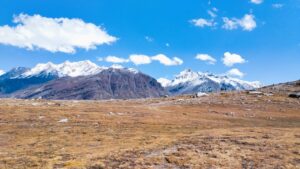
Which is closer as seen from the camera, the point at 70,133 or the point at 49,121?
the point at 70,133

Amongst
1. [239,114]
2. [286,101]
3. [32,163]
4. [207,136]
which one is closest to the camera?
[32,163]

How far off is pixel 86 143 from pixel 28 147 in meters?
6.46

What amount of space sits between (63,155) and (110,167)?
7393mm

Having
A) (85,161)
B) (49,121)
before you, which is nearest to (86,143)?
(85,161)

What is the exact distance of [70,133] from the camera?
2056 inches

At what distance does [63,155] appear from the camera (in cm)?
3691

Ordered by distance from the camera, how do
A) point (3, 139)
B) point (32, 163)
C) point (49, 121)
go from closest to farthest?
point (32, 163) → point (3, 139) → point (49, 121)

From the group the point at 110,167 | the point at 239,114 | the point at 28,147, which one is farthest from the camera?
the point at 239,114

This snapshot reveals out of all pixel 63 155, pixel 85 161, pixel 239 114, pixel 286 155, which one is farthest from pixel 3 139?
pixel 239 114

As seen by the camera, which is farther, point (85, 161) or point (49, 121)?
point (49, 121)

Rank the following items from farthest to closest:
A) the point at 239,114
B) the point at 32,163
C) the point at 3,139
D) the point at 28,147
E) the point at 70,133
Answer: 1. the point at 239,114
2. the point at 70,133
3. the point at 3,139
4. the point at 28,147
5. the point at 32,163

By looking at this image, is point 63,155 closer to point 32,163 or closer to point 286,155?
point 32,163

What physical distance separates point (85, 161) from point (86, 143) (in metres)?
10.4

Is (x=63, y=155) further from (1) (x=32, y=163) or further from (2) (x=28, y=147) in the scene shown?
(2) (x=28, y=147)
